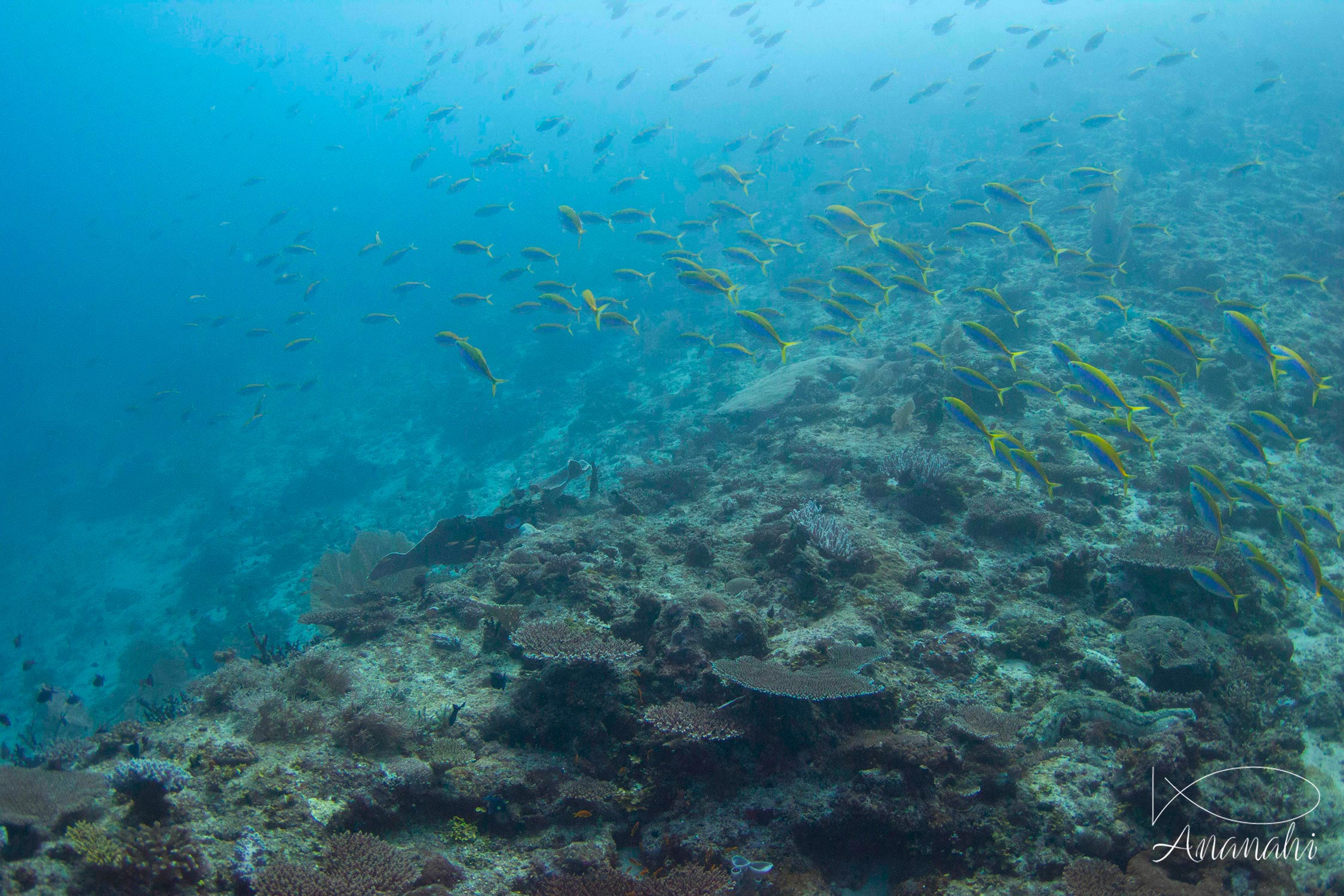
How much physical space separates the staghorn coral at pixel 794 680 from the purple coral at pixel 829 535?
6.06ft

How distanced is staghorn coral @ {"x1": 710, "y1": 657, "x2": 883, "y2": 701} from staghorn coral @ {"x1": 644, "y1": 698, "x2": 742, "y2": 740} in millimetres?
236

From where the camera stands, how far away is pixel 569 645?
364cm

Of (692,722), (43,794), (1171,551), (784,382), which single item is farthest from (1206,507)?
(43,794)

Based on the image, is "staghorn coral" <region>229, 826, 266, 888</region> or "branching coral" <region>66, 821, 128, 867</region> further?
"staghorn coral" <region>229, 826, 266, 888</region>

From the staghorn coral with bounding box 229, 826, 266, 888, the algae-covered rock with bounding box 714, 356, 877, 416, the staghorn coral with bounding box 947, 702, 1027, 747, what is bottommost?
the staghorn coral with bounding box 947, 702, 1027, 747

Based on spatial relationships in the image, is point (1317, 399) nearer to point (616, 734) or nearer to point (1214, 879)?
point (1214, 879)

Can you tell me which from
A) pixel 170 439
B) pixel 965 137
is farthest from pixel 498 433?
pixel 965 137

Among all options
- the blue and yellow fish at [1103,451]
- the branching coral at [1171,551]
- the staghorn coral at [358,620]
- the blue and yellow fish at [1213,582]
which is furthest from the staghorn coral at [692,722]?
the branching coral at [1171,551]

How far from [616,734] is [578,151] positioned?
280 feet

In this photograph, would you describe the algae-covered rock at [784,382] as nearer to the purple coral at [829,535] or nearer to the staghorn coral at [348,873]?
the purple coral at [829,535]

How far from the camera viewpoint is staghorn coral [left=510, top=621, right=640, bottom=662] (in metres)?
3.56

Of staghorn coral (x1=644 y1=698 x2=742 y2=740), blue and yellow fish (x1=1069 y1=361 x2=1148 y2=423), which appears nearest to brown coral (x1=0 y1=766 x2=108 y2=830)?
staghorn coral (x1=644 y1=698 x2=742 y2=740)

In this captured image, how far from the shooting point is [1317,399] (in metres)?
8.48

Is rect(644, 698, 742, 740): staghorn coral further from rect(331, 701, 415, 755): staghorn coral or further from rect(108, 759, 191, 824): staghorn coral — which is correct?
rect(108, 759, 191, 824): staghorn coral
